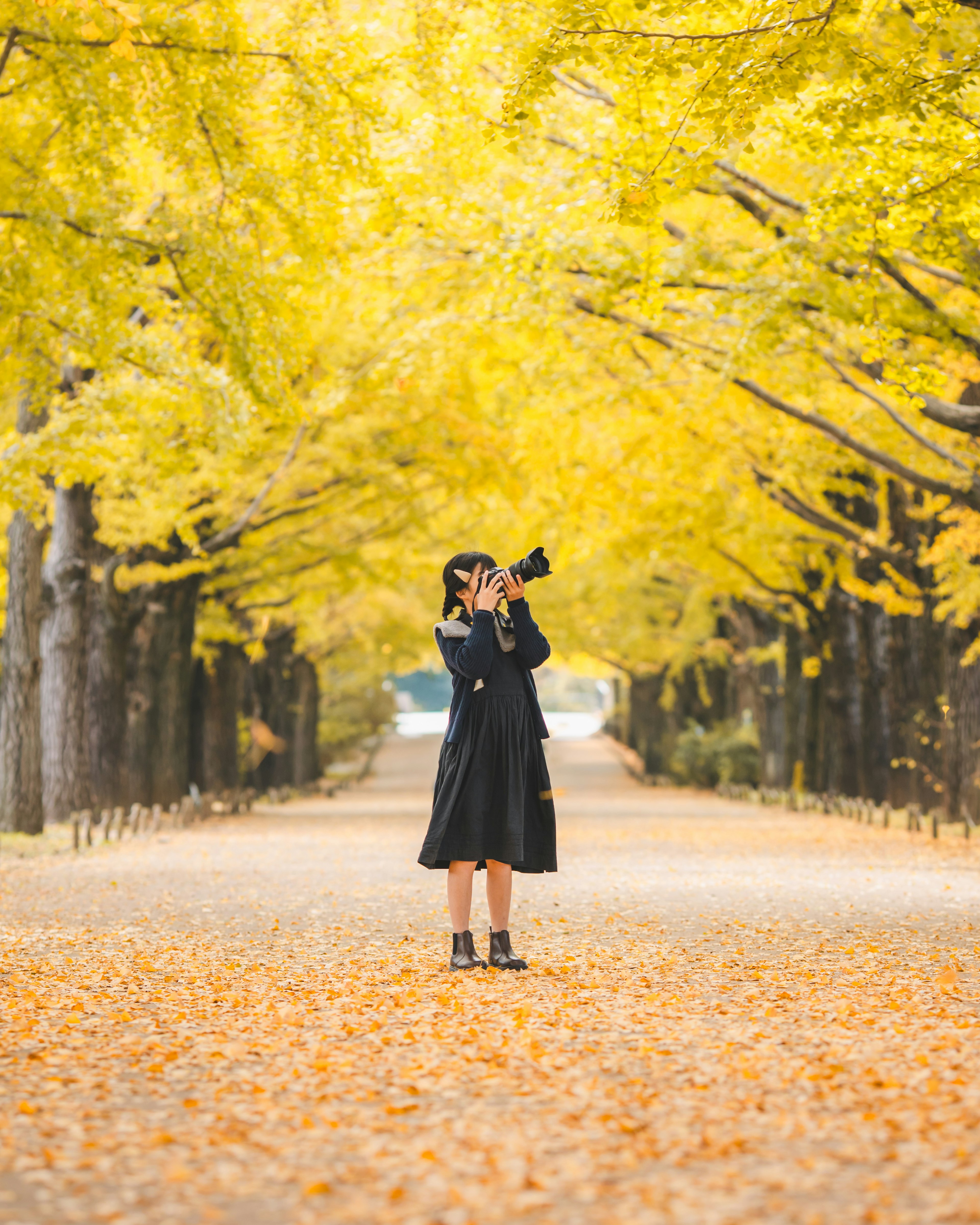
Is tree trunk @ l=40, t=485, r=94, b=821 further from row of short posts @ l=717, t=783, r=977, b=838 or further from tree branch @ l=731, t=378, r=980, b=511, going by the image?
row of short posts @ l=717, t=783, r=977, b=838

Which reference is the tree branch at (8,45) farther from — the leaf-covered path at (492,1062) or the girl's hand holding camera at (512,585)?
the leaf-covered path at (492,1062)

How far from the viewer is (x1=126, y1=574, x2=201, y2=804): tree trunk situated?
19.0m

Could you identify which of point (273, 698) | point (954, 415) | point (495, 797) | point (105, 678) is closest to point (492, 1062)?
point (495, 797)

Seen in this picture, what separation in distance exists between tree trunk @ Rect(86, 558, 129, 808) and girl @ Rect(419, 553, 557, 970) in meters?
12.2

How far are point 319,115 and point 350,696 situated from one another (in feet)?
115

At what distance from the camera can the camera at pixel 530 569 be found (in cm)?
610

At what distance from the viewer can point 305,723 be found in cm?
3350

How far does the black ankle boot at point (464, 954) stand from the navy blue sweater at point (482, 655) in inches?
36.4

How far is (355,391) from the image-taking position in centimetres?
1828

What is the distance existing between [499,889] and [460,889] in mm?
183

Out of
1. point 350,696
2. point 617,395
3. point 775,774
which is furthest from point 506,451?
point 350,696

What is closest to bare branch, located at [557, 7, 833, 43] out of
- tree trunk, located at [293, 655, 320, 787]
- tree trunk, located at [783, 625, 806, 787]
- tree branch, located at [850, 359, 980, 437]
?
tree branch, located at [850, 359, 980, 437]

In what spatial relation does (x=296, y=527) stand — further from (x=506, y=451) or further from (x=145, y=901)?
(x=145, y=901)

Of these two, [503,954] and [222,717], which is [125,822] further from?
[503,954]
